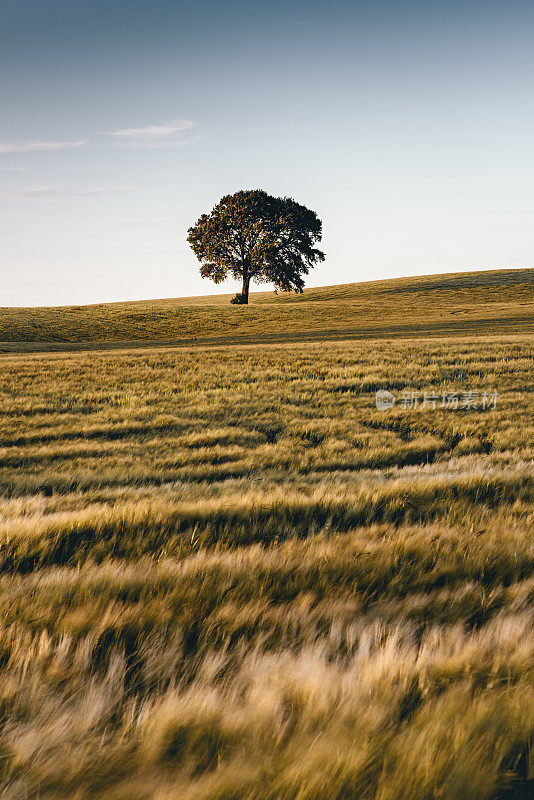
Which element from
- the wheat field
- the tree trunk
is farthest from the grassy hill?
the wheat field

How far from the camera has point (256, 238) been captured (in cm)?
6169

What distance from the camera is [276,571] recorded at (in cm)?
250

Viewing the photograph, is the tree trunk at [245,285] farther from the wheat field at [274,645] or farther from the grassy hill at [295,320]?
the wheat field at [274,645]

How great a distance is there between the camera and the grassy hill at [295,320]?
1604 inches

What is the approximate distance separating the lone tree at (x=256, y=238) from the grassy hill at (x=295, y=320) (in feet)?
16.1

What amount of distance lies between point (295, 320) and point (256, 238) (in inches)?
629

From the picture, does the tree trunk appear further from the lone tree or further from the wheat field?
the wheat field

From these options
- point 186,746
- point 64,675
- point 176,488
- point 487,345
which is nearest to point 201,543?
point 64,675

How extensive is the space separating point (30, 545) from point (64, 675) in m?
1.36

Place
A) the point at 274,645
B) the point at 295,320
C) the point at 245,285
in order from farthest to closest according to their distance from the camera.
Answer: the point at 245,285 < the point at 295,320 < the point at 274,645

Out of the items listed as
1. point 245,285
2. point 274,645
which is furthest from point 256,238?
point 274,645

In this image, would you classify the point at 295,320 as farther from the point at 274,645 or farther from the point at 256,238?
the point at 274,645

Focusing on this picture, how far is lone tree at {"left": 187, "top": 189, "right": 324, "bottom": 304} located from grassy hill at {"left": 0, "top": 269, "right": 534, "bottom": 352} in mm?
4897

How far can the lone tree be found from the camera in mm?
60938
